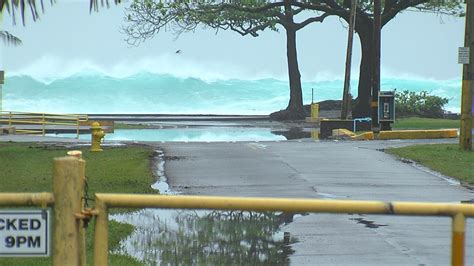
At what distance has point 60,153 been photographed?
2284 cm

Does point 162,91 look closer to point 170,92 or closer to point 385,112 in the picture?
point 170,92

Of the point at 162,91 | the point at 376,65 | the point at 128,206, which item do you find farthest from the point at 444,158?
the point at 162,91

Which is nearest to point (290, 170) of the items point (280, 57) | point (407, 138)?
point (407, 138)

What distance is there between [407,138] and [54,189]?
26248 millimetres

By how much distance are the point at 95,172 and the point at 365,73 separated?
84.8 ft

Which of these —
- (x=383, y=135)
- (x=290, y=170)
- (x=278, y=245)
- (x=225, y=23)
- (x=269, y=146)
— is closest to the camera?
(x=278, y=245)

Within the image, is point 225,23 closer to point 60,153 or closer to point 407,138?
point 407,138

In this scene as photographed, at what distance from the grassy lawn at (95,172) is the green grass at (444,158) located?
5729 mm

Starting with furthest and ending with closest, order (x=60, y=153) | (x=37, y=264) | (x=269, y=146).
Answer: (x=269, y=146), (x=60, y=153), (x=37, y=264)

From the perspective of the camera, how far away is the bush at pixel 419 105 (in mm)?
49219

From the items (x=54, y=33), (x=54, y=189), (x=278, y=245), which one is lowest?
(x=278, y=245)

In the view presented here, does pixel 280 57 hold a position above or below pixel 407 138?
above

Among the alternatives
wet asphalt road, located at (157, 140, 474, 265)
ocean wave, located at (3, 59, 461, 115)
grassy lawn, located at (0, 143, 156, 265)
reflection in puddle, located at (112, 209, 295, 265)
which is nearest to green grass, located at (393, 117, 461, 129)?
wet asphalt road, located at (157, 140, 474, 265)

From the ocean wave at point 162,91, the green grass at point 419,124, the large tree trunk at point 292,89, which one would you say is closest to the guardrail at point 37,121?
the large tree trunk at point 292,89
